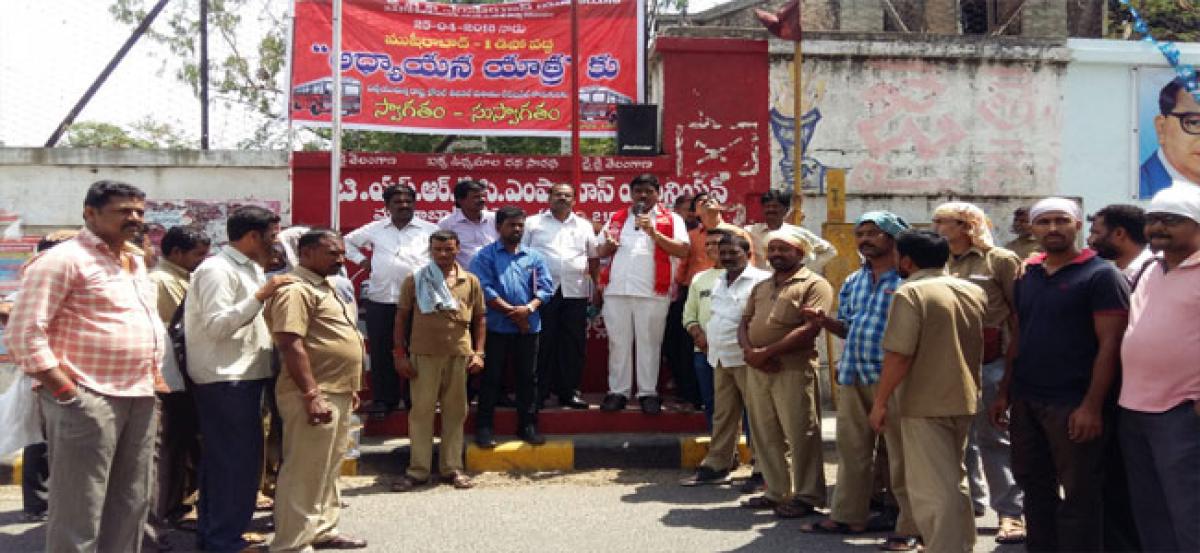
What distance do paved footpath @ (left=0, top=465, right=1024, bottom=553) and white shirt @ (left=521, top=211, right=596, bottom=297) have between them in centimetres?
159

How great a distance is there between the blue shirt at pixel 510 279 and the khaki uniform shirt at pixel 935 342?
11.0 feet

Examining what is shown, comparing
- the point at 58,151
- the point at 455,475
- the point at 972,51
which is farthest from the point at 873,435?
the point at 58,151

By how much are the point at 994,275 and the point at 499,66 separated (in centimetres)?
656

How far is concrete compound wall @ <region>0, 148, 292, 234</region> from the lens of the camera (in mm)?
9336

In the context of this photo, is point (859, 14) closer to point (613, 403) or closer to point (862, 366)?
point (613, 403)

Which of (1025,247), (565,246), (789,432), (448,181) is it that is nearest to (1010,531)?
(789,432)

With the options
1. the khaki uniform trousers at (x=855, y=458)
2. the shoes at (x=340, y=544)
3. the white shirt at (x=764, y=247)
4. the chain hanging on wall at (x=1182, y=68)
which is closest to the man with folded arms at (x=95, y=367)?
the shoes at (x=340, y=544)

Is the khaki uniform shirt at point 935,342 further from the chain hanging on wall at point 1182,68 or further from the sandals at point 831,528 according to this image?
the chain hanging on wall at point 1182,68

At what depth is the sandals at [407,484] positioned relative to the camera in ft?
23.4

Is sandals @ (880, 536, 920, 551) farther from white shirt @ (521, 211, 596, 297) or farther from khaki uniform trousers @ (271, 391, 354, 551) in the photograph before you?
white shirt @ (521, 211, 596, 297)

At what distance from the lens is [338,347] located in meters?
5.54

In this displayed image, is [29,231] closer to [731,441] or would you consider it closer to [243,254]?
[243,254]

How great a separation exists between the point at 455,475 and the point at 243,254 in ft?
8.14

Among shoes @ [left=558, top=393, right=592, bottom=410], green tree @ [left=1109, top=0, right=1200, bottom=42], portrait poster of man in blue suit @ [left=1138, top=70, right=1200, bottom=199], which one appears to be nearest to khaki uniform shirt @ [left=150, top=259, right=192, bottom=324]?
shoes @ [left=558, top=393, right=592, bottom=410]
